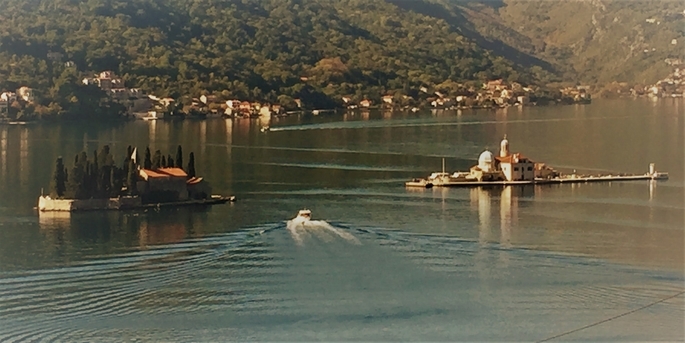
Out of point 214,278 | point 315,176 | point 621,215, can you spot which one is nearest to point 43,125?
point 315,176

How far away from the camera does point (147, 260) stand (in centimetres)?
959

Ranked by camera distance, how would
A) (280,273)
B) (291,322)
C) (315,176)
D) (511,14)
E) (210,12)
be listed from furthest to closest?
(511,14), (210,12), (315,176), (280,273), (291,322)

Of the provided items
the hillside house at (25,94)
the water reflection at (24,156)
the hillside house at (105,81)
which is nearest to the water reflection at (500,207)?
the water reflection at (24,156)

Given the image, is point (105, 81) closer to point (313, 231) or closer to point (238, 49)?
point (238, 49)

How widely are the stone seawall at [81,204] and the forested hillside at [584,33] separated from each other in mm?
28893

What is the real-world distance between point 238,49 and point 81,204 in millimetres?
23531

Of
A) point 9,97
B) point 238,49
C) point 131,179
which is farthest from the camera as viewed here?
point 238,49

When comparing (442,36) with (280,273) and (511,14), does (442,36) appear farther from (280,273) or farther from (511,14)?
(280,273)

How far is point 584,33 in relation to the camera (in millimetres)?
44844

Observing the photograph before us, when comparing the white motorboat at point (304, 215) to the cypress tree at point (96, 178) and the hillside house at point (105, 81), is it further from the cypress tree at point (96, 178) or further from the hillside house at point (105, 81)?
the hillside house at point (105, 81)

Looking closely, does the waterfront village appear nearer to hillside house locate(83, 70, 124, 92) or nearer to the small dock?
hillside house locate(83, 70, 124, 92)

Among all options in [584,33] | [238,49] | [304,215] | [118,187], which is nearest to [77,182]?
[118,187]

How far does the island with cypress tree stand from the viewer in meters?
12.0

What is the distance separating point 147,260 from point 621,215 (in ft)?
16.8
